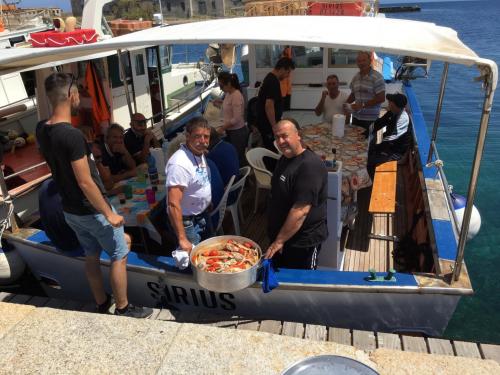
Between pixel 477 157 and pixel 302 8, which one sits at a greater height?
pixel 302 8

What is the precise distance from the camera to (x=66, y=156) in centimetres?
303

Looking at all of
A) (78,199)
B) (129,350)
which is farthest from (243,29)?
(129,350)

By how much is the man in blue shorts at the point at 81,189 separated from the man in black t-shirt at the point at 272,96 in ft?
9.50

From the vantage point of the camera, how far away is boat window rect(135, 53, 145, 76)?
823 centimetres

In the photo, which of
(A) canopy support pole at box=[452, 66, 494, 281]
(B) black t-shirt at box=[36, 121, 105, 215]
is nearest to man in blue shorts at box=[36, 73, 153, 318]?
(B) black t-shirt at box=[36, 121, 105, 215]

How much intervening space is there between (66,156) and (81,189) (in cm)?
27

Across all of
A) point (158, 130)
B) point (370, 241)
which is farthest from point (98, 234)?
point (158, 130)

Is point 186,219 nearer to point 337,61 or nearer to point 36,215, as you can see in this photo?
point 36,215

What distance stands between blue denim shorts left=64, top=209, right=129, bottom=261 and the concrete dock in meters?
0.55

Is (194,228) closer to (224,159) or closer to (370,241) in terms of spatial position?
(224,159)

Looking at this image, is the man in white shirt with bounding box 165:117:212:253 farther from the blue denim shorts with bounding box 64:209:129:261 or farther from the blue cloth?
the blue cloth

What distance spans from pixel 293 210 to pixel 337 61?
5.63 meters

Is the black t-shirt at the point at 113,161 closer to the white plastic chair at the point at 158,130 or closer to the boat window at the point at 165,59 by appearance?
the white plastic chair at the point at 158,130

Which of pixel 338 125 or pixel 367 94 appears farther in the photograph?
pixel 367 94
